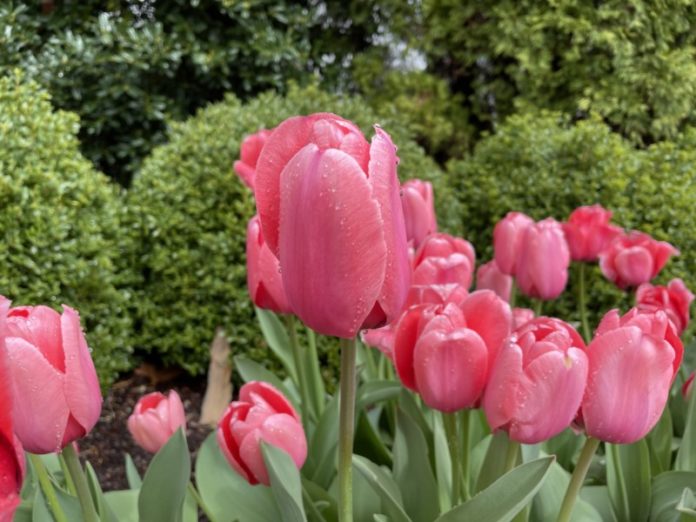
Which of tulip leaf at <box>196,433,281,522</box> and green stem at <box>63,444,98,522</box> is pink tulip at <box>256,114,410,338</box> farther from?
tulip leaf at <box>196,433,281,522</box>

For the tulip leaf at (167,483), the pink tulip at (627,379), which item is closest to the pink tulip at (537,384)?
the pink tulip at (627,379)

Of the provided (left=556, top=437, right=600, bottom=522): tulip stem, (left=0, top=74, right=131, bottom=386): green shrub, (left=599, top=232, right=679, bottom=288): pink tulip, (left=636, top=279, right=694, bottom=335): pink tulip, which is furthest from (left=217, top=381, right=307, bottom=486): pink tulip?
(left=0, top=74, right=131, bottom=386): green shrub

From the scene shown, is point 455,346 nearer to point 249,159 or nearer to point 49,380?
point 49,380

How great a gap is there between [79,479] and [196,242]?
8.38ft

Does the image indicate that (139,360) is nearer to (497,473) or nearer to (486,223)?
(486,223)

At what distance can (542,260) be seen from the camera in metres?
1.46

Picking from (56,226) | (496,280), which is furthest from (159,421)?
(56,226)

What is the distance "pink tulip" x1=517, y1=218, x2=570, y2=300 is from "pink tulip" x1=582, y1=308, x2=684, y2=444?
0.66 metres

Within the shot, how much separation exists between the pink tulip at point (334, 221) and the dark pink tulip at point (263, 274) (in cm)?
46

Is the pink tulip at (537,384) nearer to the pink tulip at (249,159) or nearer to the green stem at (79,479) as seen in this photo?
the green stem at (79,479)

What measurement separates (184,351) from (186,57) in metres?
2.24

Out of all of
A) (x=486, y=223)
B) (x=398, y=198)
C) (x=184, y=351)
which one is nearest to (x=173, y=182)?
(x=184, y=351)

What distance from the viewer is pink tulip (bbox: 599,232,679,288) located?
5.58ft

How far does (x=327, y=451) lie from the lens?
1385mm
